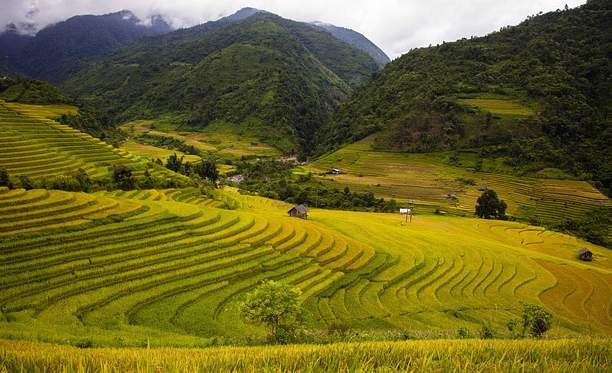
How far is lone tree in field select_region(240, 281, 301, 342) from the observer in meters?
14.6

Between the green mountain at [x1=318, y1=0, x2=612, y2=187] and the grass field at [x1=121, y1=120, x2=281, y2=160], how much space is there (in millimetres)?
21595

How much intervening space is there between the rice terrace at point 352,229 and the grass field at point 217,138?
1130 millimetres

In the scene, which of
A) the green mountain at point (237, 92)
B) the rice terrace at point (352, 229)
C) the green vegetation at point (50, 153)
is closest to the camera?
the rice terrace at point (352, 229)

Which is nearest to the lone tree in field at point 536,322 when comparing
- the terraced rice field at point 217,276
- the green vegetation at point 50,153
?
the terraced rice field at point 217,276

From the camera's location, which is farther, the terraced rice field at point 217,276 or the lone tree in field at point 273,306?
the terraced rice field at point 217,276

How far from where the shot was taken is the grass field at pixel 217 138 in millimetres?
115625

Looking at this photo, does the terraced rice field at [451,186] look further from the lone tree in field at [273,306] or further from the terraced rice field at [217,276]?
the lone tree in field at [273,306]

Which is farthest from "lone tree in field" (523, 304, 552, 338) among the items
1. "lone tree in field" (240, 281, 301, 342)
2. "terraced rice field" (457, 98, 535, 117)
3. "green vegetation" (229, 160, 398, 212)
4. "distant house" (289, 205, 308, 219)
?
"terraced rice field" (457, 98, 535, 117)

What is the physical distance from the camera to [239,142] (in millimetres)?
127875

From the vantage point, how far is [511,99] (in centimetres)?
10375

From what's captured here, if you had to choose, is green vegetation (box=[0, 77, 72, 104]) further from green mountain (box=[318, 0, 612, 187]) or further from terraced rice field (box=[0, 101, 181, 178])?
green mountain (box=[318, 0, 612, 187])

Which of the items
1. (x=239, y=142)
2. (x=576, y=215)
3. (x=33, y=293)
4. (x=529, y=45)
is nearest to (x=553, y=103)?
(x=529, y=45)

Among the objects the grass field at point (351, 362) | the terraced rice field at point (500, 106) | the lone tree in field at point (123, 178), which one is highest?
the terraced rice field at point (500, 106)

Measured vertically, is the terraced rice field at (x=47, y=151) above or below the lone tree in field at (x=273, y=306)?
above
